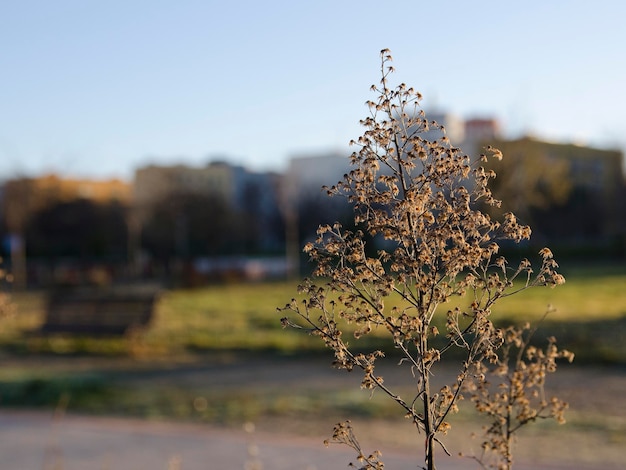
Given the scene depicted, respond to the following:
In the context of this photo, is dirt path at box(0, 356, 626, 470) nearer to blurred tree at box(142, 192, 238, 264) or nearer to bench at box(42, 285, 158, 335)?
bench at box(42, 285, 158, 335)

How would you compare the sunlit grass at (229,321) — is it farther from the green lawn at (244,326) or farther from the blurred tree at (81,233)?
the blurred tree at (81,233)

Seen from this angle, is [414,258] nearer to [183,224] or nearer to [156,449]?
[156,449]

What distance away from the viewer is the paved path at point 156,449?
6477 mm

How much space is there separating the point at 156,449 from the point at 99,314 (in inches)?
312

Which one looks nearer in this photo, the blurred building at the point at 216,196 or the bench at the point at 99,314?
the bench at the point at 99,314

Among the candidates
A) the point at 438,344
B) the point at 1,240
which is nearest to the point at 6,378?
the point at 438,344

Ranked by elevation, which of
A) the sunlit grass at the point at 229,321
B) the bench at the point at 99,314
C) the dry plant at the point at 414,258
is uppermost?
the dry plant at the point at 414,258

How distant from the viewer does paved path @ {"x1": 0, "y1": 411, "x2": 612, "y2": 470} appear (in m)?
6.48

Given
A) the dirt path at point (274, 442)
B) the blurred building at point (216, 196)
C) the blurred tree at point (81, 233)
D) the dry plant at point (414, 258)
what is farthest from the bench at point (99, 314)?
the blurred tree at point (81, 233)

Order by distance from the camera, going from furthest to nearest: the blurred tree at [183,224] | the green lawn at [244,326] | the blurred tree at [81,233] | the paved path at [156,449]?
the blurred tree at [81,233]
the blurred tree at [183,224]
the green lawn at [244,326]
the paved path at [156,449]

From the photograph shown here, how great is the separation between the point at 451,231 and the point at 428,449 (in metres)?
0.62

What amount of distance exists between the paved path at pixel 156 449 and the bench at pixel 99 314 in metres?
5.75

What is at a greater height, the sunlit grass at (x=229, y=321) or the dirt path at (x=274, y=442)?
the dirt path at (x=274, y=442)

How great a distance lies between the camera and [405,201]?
89.8 inches
